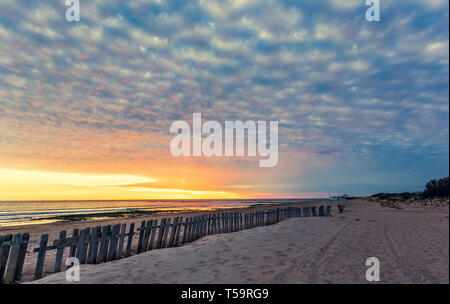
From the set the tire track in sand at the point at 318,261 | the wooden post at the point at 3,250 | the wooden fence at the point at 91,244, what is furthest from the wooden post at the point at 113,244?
the tire track in sand at the point at 318,261

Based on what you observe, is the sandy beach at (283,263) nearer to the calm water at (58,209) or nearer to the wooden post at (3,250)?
the wooden post at (3,250)

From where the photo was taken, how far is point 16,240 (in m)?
7.11

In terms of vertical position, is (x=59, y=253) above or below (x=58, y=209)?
above

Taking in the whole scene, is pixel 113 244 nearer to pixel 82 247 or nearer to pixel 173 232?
pixel 82 247

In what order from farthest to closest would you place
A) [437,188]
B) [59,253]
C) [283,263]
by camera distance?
[437,188], [59,253], [283,263]

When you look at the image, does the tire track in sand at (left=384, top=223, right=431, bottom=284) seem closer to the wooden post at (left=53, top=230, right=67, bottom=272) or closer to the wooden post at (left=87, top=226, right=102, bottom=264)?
the wooden post at (left=87, top=226, right=102, bottom=264)

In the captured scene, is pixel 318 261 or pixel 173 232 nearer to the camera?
pixel 318 261

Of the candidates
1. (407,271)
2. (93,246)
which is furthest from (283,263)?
(93,246)

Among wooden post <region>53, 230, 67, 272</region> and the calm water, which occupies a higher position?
wooden post <region>53, 230, 67, 272</region>

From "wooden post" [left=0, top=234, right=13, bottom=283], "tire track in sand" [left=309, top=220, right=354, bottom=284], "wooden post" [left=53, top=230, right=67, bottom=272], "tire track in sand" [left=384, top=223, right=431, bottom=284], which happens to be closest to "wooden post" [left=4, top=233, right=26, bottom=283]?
"wooden post" [left=0, top=234, right=13, bottom=283]

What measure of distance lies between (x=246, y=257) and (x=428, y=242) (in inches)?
344

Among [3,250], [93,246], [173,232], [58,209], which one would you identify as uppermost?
[3,250]
